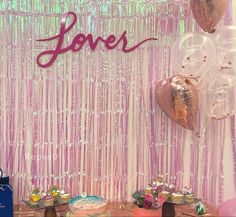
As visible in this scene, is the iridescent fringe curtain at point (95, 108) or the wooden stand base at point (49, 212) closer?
the wooden stand base at point (49, 212)

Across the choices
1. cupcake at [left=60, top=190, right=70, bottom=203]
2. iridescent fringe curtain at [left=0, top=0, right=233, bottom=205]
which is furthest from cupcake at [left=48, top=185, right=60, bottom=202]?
iridescent fringe curtain at [left=0, top=0, right=233, bottom=205]

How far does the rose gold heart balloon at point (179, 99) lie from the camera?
1.65 m

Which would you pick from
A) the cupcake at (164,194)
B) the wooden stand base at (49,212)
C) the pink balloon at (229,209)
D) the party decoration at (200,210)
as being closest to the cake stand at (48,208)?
the wooden stand base at (49,212)

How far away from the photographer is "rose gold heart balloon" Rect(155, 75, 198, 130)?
1.65 meters

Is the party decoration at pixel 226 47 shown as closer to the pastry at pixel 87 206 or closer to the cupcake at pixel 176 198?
the cupcake at pixel 176 198

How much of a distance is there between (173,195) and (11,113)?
809mm

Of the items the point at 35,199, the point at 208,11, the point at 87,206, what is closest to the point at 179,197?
the point at 87,206

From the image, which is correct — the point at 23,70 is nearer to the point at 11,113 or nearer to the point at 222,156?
the point at 11,113

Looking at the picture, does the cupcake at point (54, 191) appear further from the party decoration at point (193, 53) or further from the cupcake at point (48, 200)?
the party decoration at point (193, 53)

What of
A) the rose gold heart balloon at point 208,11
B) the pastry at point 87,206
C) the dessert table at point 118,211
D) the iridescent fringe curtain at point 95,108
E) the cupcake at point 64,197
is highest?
the rose gold heart balloon at point 208,11

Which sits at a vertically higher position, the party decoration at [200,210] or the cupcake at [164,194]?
the cupcake at [164,194]

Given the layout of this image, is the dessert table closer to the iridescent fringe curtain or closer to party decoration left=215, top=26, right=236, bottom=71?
the iridescent fringe curtain

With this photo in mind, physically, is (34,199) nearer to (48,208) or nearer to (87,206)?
(48,208)

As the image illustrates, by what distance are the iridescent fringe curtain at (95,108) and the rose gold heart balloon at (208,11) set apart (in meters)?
0.17
